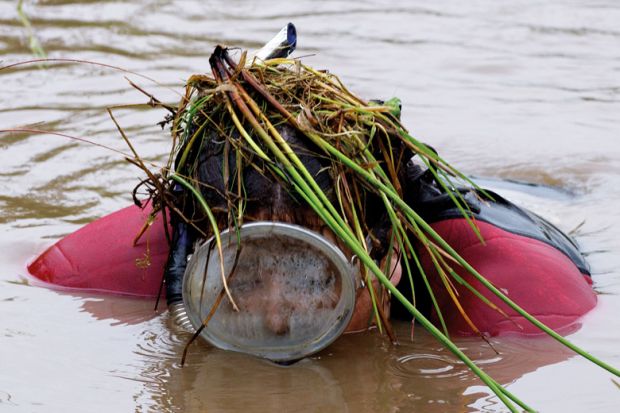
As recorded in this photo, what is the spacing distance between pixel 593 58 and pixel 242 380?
199 inches

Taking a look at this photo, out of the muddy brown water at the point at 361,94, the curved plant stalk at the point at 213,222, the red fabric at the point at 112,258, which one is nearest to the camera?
the curved plant stalk at the point at 213,222

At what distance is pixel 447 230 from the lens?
2920 mm

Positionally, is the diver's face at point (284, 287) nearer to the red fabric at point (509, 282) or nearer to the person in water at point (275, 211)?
the person in water at point (275, 211)

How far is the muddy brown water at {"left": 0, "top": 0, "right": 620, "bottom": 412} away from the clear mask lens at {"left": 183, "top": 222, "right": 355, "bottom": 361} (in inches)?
4.8

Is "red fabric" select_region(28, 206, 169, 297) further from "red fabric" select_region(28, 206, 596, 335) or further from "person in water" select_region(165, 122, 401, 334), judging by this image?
"person in water" select_region(165, 122, 401, 334)

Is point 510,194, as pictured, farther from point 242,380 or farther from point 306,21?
point 306,21

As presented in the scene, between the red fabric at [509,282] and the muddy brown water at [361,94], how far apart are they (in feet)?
0.20

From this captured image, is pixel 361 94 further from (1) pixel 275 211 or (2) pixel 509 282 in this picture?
(1) pixel 275 211

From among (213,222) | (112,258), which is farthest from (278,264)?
(112,258)

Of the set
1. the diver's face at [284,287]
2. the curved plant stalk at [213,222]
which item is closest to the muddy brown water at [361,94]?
the diver's face at [284,287]

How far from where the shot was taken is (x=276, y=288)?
8.33 ft

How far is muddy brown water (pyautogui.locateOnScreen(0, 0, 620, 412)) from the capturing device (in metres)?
2.60

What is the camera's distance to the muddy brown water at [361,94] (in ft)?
8.52

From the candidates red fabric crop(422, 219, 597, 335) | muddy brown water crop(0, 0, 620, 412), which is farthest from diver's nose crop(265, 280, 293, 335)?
red fabric crop(422, 219, 597, 335)
